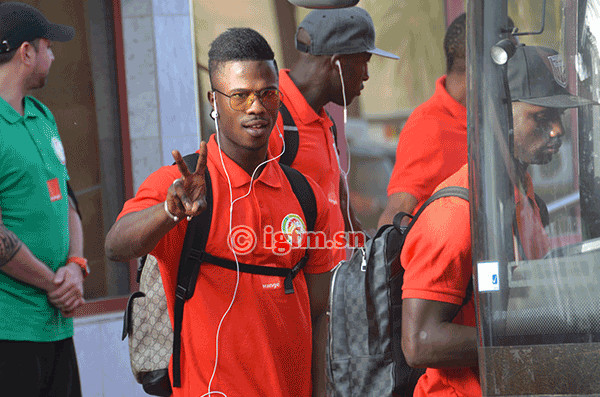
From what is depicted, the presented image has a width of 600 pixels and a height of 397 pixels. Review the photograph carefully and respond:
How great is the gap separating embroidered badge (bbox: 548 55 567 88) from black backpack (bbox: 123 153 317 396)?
51.5 inches

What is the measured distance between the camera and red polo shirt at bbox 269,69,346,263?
466 centimetres

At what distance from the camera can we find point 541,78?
98.5 inches

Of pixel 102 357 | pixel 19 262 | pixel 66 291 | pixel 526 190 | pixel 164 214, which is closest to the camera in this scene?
pixel 526 190

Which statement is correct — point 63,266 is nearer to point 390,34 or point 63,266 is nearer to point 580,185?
point 580,185

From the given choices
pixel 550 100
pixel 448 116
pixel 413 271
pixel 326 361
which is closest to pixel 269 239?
pixel 326 361

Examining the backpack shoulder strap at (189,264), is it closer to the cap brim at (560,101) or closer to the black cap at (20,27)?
the cap brim at (560,101)

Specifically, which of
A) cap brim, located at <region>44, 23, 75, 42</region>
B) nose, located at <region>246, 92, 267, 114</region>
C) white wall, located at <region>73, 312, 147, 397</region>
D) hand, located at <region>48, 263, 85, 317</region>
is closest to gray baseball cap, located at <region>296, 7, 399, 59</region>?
cap brim, located at <region>44, 23, 75, 42</region>

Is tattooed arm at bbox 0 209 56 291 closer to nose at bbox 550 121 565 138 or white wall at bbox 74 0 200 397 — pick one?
nose at bbox 550 121 565 138

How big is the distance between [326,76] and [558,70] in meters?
2.60

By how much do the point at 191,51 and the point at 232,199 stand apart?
163 inches

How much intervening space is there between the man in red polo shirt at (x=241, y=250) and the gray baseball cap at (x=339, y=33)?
143 cm

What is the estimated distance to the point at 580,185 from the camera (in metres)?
2.43

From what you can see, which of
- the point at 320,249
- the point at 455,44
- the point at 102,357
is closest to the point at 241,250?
the point at 320,249

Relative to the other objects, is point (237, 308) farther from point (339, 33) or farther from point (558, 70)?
point (339, 33)
